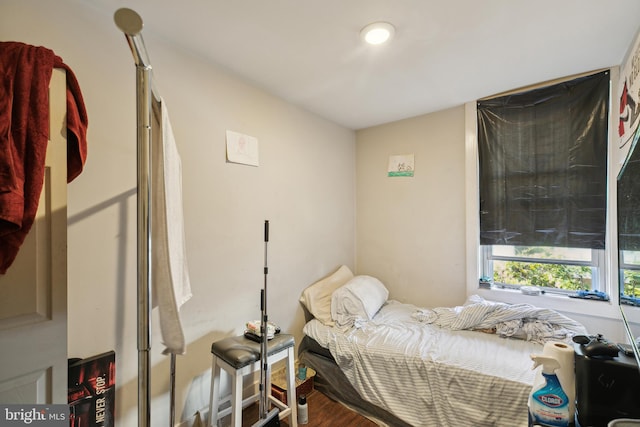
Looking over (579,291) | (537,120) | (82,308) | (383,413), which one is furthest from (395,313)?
(82,308)

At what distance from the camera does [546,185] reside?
219cm

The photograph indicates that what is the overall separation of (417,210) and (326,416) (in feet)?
6.29

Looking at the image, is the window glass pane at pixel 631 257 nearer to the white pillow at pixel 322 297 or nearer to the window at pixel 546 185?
the window at pixel 546 185

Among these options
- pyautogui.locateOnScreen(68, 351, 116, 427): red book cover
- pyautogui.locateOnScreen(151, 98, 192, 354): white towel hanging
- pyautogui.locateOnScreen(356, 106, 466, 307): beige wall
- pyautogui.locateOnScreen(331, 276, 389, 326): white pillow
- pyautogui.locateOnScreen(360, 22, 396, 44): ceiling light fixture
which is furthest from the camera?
pyautogui.locateOnScreen(356, 106, 466, 307): beige wall

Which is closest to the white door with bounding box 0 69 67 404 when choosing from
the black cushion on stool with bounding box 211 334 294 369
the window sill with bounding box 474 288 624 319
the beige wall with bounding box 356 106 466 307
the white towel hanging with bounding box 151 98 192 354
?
the white towel hanging with bounding box 151 98 192 354

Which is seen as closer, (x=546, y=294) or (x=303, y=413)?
(x=303, y=413)

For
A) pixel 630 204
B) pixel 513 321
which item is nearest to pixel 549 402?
pixel 630 204

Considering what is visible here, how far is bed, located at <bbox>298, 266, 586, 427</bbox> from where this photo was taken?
5.03 ft

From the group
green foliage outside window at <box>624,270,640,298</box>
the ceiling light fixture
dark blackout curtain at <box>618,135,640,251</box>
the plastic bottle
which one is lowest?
the plastic bottle

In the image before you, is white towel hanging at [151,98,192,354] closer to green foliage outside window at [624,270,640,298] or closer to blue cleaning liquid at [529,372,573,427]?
blue cleaning liquid at [529,372,573,427]

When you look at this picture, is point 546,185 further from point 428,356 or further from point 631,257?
point 428,356

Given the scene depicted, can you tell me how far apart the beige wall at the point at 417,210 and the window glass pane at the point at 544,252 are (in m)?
0.34

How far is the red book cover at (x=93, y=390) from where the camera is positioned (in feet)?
3.86

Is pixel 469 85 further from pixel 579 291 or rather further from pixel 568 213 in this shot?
pixel 579 291
